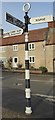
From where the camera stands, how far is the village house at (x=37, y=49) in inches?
1532

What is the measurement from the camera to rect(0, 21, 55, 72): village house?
38906mm

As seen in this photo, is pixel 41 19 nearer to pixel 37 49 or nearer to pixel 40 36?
pixel 37 49

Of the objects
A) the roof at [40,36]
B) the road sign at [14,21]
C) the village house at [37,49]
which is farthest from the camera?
the roof at [40,36]

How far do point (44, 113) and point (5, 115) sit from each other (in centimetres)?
133

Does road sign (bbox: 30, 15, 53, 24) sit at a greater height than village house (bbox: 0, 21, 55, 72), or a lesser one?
greater

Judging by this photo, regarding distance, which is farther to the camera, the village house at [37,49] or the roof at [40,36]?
the roof at [40,36]

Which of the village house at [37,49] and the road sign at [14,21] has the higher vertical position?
the road sign at [14,21]

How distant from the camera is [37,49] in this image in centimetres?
4159

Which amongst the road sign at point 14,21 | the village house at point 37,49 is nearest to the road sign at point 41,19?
the road sign at point 14,21

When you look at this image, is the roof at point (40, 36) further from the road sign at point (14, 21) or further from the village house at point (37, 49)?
the road sign at point (14, 21)

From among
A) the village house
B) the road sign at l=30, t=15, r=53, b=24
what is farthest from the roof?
the road sign at l=30, t=15, r=53, b=24

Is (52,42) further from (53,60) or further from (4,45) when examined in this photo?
(4,45)

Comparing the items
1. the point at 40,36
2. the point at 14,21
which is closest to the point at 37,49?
the point at 40,36

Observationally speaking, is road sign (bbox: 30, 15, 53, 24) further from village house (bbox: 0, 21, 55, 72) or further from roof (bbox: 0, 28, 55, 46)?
roof (bbox: 0, 28, 55, 46)
